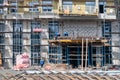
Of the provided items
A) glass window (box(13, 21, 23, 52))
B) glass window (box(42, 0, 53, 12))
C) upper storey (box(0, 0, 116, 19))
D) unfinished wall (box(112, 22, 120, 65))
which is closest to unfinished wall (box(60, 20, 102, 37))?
upper storey (box(0, 0, 116, 19))

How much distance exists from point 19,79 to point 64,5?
91.9 feet

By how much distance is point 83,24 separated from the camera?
2245 inches

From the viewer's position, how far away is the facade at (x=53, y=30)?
5628 centimetres

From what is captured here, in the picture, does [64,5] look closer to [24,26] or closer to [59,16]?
[59,16]

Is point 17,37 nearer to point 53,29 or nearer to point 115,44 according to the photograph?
point 53,29

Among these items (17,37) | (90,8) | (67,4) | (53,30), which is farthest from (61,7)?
(17,37)

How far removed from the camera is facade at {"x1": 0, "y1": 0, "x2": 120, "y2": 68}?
56.3 m

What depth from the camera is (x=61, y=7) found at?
5672 centimetres

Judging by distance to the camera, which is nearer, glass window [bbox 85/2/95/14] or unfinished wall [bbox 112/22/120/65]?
glass window [bbox 85/2/95/14]

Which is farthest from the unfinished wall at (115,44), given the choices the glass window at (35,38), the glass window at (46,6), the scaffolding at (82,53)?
the glass window at (35,38)

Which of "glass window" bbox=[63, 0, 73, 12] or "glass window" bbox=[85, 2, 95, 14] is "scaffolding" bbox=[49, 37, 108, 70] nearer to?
"glass window" bbox=[85, 2, 95, 14]

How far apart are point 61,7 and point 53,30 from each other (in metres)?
3.11

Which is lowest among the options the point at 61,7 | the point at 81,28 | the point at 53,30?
the point at 53,30

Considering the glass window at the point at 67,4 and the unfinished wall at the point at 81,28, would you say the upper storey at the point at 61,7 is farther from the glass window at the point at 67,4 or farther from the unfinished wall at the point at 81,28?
the unfinished wall at the point at 81,28
